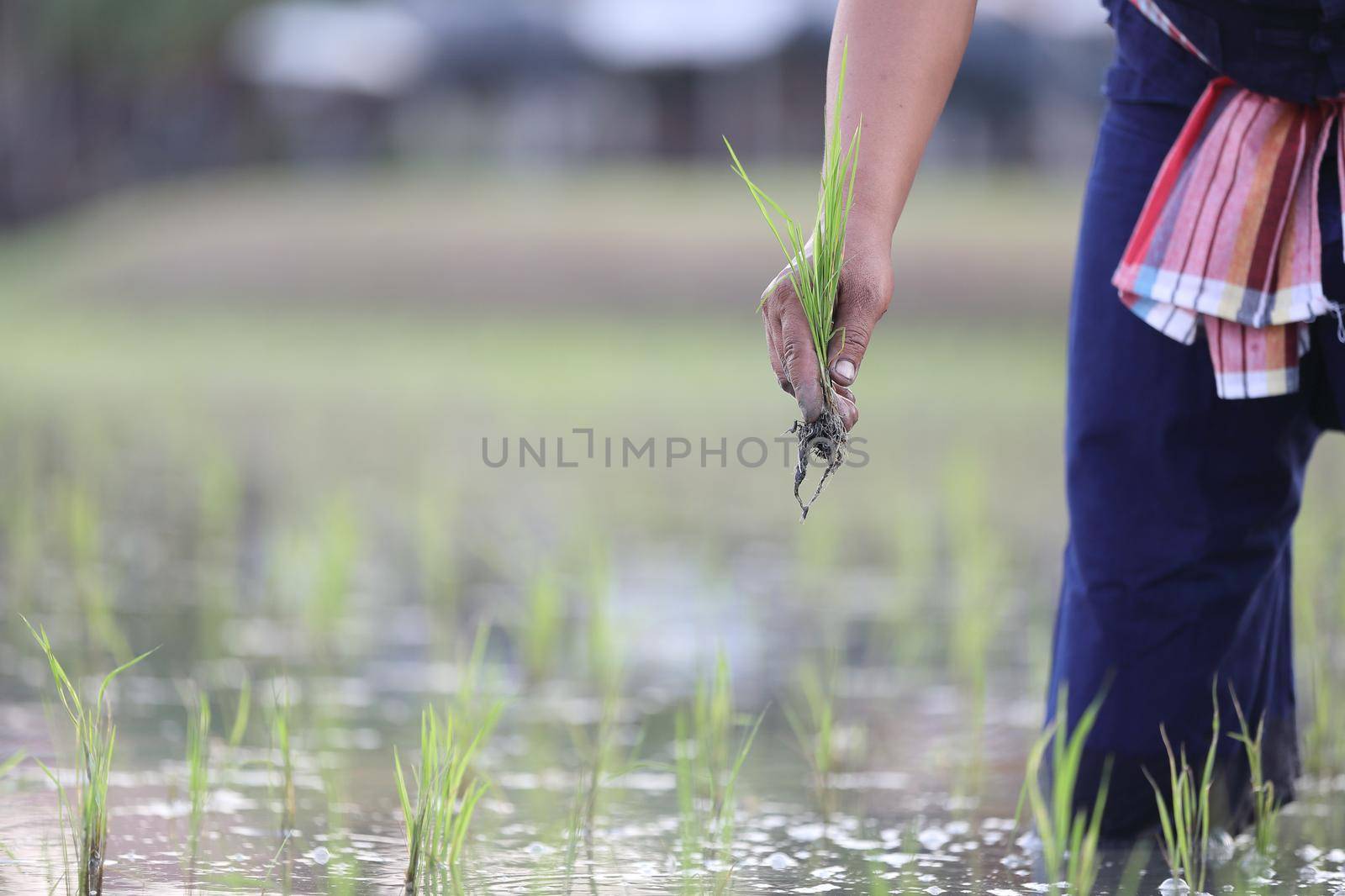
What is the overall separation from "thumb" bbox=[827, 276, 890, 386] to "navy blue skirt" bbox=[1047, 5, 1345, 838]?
402 mm

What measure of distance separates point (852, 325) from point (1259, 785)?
0.75 metres

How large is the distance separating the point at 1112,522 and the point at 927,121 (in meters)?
0.51

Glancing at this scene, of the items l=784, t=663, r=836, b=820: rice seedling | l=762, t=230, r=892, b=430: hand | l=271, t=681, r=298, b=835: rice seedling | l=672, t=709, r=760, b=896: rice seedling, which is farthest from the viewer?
l=784, t=663, r=836, b=820: rice seedling

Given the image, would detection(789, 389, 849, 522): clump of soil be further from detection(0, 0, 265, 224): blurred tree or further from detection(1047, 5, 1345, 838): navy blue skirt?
detection(0, 0, 265, 224): blurred tree

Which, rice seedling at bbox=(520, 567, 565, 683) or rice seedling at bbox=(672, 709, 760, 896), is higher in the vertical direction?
rice seedling at bbox=(520, 567, 565, 683)

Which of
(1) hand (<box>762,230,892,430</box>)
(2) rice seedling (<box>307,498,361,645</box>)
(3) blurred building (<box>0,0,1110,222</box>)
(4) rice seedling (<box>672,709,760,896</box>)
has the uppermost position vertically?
(3) blurred building (<box>0,0,1110,222</box>)

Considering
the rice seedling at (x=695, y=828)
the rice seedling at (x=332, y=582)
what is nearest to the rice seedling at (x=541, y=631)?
the rice seedling at (x=332, y=582)

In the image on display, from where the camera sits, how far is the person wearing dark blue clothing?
5.52 ft

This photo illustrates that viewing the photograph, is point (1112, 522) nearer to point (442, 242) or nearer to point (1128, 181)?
point (1128, 181)

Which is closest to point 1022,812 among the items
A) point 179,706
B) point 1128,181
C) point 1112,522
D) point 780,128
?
point 1112,522

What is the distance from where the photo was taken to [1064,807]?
1.58 metres

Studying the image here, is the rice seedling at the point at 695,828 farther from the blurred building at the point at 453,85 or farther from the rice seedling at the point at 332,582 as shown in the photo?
the blurred building at the point at 453,85

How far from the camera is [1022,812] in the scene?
201cm

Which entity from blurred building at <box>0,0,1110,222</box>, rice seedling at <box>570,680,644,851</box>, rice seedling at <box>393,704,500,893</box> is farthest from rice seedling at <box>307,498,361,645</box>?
blurred building at <box>0,0,1110,222</box>
